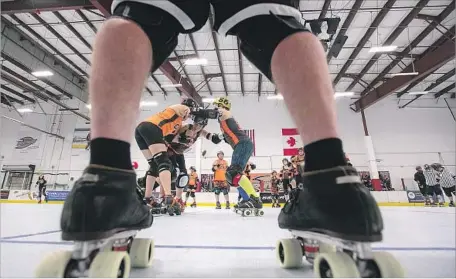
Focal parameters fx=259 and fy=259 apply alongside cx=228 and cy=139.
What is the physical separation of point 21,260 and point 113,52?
25.9 inches

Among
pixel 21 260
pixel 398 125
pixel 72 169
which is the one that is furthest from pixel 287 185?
pixel 72 169

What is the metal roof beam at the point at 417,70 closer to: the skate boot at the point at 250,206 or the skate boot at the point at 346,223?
the skate boot at the point at 250,206

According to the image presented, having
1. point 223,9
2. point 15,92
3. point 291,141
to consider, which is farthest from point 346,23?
point 15,92

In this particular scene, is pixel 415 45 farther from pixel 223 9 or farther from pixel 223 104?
pixel 223 9

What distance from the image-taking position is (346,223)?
1.38 feet

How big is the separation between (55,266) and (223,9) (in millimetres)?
612

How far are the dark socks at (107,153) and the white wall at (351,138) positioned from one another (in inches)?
532

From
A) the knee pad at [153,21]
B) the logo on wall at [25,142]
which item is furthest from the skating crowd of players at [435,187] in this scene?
the logo on wall at [25,142]

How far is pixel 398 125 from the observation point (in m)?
14.7

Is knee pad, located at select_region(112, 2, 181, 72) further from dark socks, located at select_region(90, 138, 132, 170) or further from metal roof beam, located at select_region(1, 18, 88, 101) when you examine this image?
metal roof beam, located at select_region(1, 18, 88, 101)

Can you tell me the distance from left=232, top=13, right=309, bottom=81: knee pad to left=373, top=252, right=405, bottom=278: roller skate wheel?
43 centimetres

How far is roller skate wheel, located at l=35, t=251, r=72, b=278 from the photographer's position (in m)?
0.42

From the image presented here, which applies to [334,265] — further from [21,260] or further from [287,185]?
[287,185]

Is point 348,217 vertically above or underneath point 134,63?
underneath
